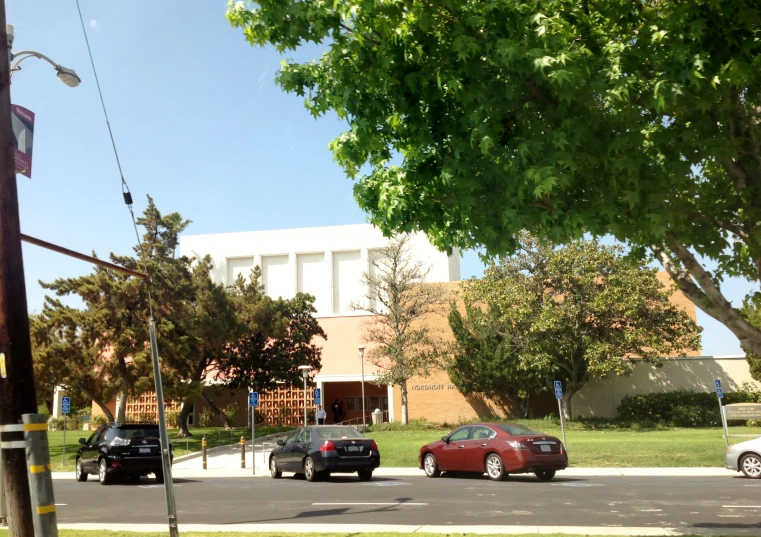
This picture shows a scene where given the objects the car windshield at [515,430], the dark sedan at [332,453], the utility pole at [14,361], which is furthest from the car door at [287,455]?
the utility pole at [14,361]

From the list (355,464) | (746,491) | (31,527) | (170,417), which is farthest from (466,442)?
(170,417)

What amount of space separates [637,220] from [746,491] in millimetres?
10265

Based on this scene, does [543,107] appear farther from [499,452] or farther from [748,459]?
[748,459]

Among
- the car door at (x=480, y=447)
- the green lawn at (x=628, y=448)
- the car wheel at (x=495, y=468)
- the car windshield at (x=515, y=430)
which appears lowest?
the green lawn at (x=628, y=448)

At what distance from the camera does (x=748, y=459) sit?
57.9ft

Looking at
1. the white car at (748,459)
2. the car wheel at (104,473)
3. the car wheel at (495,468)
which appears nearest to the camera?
the white car at (748,459)

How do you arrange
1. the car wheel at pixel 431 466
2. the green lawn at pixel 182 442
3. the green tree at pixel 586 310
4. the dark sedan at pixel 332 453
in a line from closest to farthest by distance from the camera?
the dark sedan at pixel 332 453 → the car wheel at pixel 431 466 → the green lawn at pixel 182 442 → the green tree at pixel 586 310

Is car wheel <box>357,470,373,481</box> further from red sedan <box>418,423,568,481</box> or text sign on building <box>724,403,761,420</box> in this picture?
text sign on building <box>724,403,761,420</box>

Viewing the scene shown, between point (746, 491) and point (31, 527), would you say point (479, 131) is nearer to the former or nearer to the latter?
point (31, 527)

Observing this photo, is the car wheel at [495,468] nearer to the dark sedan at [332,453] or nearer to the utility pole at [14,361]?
the dark sedan at [332,453]

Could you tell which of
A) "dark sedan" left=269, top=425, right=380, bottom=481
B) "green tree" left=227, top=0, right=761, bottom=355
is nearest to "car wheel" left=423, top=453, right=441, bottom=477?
"dark sedan" left=269, top=425, right=380, bottom=481

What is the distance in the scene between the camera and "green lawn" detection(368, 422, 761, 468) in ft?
72.0

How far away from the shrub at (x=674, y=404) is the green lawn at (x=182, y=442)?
20.3 m

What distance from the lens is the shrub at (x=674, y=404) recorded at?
39.0 metres
